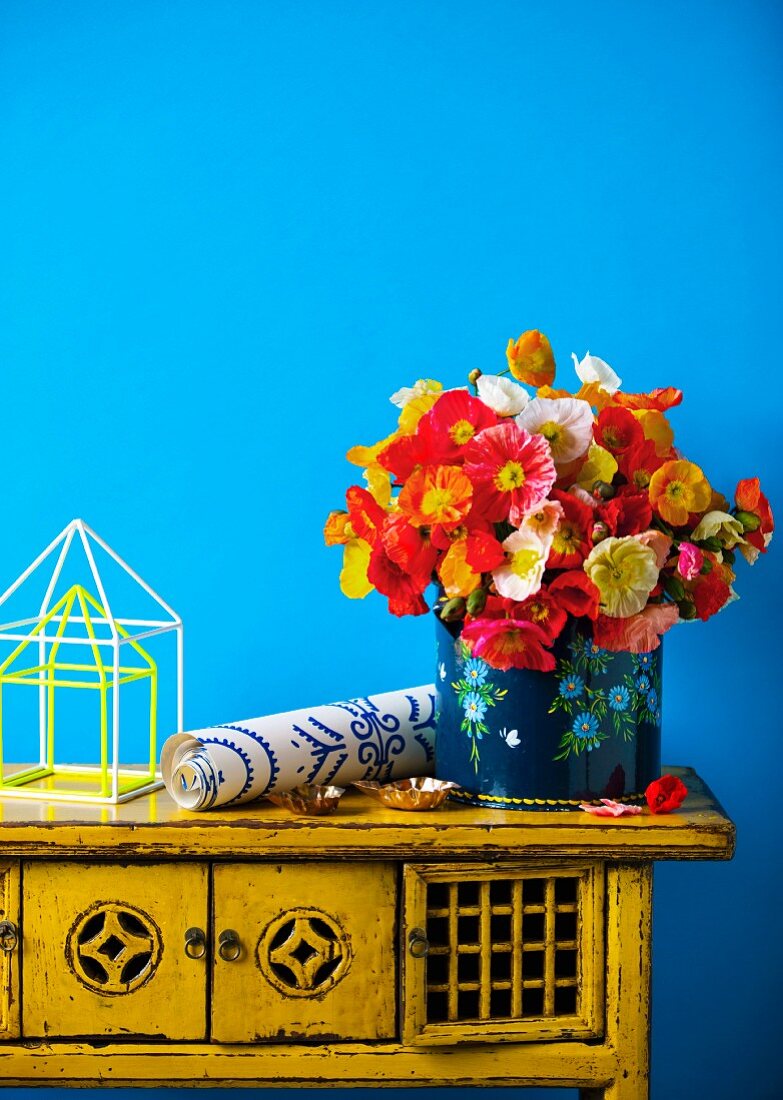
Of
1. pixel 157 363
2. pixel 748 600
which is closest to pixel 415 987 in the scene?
pixel 748 600

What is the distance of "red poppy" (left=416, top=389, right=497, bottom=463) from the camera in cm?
108

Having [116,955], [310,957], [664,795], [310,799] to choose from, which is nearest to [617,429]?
[664,795]

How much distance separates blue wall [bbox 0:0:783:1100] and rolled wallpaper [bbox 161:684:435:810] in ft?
0.73

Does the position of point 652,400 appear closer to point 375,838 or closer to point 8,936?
point 375,838

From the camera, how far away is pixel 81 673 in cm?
146

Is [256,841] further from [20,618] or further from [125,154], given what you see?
[125,154]

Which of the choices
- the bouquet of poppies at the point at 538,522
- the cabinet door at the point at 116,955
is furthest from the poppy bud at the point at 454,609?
the cabinet door at the point at 116,955

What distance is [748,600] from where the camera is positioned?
1.43 metres

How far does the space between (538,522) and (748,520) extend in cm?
23

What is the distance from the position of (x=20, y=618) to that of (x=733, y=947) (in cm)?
97

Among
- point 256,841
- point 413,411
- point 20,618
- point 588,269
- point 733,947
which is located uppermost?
point 588,269

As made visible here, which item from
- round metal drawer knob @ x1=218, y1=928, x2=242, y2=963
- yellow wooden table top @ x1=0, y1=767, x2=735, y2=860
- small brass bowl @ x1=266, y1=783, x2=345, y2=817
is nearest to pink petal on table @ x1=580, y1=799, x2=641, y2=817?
yellow wooden table top @ x1=0, y1=767, x2=735, y2=860

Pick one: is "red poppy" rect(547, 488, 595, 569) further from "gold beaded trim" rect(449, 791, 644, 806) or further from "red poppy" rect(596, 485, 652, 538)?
"gold beaded trim" rect(449, 791, 644, 806)

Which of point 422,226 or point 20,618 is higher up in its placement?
point 422,226
